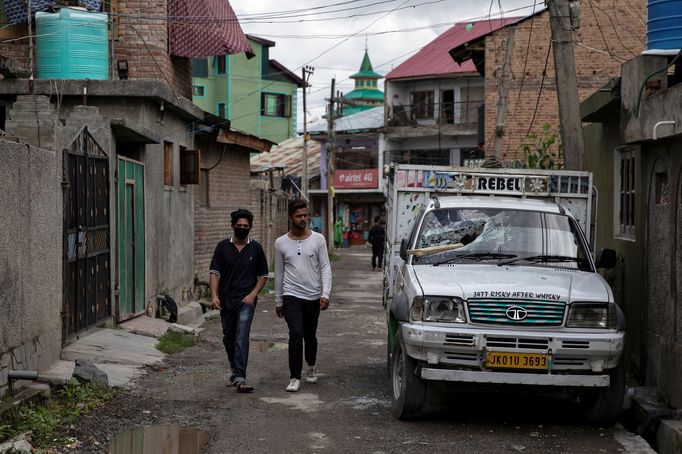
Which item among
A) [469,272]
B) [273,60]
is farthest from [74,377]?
[273,60]

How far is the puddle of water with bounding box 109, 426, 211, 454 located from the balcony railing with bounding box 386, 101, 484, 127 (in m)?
45.0

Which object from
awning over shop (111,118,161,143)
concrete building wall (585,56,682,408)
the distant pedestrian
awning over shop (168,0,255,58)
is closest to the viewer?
concrete building wall (585,56,682,408)

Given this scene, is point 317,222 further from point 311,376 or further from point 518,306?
point 518,306

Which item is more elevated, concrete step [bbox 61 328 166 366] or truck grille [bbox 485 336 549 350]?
truck grille [bbox 485 336 549 350]

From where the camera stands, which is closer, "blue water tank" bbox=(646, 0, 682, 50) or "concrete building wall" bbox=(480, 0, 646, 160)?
"blue water tank" bbox=(646, 0, 682, 50)

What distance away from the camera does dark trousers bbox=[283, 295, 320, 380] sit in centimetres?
998

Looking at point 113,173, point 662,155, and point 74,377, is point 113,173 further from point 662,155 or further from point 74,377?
point 662,155

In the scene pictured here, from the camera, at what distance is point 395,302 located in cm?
907

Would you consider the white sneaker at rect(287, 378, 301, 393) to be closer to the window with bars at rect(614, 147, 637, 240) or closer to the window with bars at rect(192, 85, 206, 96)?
the window with bars at rect(614, 147, 637, 240)

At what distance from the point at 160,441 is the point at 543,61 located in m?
27.8

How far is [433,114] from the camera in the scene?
54438 mm

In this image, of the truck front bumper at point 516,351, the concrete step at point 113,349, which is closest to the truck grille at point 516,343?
the truck front bumper at point 516,351

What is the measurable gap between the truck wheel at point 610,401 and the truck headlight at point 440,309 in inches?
55.0

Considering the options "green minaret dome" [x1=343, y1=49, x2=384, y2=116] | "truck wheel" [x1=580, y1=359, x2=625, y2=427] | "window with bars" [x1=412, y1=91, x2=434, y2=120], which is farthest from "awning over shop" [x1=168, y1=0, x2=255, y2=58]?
"green minaret dome" [x1=343, y1=49, x2=384, y2=116]
